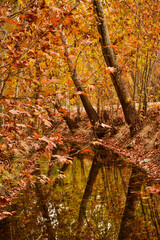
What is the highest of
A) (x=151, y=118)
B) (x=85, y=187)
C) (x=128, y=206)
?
(x=151, y=118)

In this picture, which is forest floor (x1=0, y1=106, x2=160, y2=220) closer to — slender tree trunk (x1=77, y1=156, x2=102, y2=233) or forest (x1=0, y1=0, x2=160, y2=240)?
forest (x1=0, y1=0, x2=160, y2=240)

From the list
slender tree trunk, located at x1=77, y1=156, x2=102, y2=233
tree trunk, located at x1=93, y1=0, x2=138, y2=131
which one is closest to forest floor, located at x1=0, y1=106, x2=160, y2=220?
tree trunk, located at x1=93, y1=0, x2=138, y2=131

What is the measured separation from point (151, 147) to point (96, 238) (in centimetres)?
634

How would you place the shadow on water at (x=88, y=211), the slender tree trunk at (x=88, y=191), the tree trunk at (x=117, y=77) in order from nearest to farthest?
the shadow on water at (x=88, y=211) < the slender tree trunk at (x=88, y=191) < the tree trunk at (x=117, y=77)

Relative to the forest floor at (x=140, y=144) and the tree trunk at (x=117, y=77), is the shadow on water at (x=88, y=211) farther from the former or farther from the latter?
the tree trunk at (x=117, y=77)

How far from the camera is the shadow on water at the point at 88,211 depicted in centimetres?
415

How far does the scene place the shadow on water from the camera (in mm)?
4148

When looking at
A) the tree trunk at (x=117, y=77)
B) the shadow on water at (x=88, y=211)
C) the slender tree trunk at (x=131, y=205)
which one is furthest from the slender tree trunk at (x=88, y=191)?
the tree trunk at (x=117, y=77)

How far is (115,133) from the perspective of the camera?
15.4m

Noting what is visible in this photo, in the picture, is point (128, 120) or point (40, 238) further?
point (128, 120)

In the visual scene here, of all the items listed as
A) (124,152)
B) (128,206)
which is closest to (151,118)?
(124,152)

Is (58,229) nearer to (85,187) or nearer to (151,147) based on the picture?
(85,187)

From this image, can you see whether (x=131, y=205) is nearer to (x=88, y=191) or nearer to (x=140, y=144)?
(x=88, y=191)

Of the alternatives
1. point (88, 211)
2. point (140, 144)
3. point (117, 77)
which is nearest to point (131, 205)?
point (88, 211)
